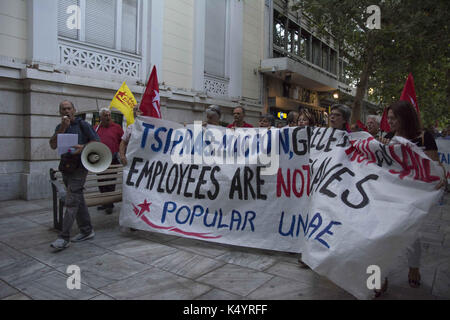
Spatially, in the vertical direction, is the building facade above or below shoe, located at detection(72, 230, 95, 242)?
above

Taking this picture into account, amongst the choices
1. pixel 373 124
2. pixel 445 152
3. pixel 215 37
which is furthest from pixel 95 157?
pixel 445 152

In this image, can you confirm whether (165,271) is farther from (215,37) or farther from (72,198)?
(215,37)

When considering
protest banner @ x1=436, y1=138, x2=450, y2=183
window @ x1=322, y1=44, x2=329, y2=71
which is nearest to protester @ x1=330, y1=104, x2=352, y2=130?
protest banner @ x1=436, y1=138, x2=450, y2=183

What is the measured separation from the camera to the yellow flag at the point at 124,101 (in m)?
6.35

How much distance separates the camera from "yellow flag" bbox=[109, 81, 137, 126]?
6352 mm

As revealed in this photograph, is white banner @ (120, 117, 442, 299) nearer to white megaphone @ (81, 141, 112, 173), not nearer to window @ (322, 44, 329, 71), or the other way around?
white megaphone @ (81, 141, 112, 173)

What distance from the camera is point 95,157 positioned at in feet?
14.4

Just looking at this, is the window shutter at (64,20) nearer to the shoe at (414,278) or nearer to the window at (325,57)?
the shoe at (414,278)

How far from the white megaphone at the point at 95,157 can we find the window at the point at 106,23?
4.97 m

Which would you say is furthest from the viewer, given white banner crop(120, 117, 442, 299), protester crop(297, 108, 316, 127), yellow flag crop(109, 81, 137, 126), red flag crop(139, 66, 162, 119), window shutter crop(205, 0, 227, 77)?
window shutter crop(205, 0, 227, 77)

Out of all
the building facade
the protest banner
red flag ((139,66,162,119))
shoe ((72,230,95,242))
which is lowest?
shoe ((72,230,95,242))

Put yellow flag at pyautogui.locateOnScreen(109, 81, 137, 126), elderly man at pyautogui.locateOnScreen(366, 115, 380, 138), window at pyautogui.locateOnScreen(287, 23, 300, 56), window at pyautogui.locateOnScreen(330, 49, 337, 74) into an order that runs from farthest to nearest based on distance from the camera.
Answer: window at pyautogui.locateOnScreen(330, 49, 337, 74) → window at pyautogui.locateOnScreen(287, 23, 300, 56) → yellow flag at pyautogui.locateOnScreen(109, 81, 137, 126) → elderly man at pyautogui.locateOnScreen(366, 115, 380, 138)

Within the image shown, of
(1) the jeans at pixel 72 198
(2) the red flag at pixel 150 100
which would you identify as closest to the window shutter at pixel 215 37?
(2) the red flag at pixel 150 100
